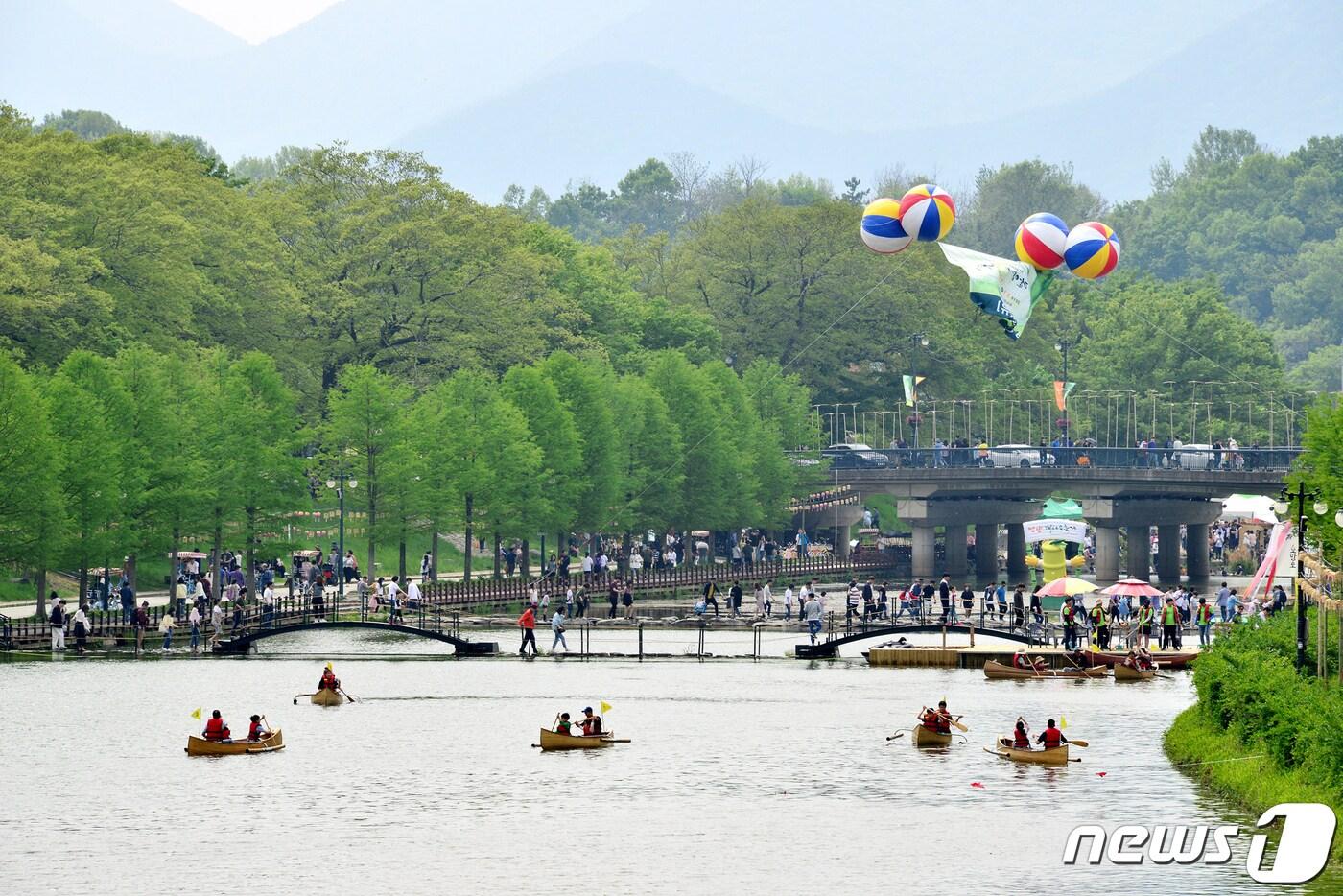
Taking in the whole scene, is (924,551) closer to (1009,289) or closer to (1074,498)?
(1074,498)

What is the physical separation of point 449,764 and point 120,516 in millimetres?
37629

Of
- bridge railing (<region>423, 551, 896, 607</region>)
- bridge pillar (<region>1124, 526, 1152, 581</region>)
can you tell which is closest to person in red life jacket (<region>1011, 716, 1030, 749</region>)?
bridge railing (<region>423, 551, 896, 607</region>)

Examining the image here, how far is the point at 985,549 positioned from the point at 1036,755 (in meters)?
91.8

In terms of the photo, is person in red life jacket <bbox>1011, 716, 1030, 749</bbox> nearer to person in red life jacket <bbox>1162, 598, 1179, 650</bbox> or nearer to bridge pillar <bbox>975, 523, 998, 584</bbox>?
person in red life jacket <bbox>1162, 598, 1179, 650</bbox>

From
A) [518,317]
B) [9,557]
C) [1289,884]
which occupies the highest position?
[518,317]

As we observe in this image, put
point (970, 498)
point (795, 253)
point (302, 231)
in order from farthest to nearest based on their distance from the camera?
point (795, 253)
point (970, 498)
point (302, 231)

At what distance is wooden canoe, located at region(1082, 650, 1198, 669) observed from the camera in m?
71.8

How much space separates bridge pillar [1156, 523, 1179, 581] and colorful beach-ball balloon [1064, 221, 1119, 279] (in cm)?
5893

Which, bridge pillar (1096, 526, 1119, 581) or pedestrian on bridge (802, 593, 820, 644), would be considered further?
bridge pillar (1096, 526, 1119, 581)

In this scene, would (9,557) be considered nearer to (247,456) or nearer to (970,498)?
(247,456)

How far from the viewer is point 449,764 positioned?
49719 millimetres

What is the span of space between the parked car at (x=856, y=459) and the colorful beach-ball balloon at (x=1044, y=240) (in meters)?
57.8

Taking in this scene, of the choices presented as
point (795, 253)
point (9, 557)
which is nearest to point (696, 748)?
point (9, 557)

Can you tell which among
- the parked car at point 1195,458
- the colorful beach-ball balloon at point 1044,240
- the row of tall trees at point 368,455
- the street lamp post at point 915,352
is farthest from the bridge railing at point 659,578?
the colorful beach-ball balloon at point 1044,240
